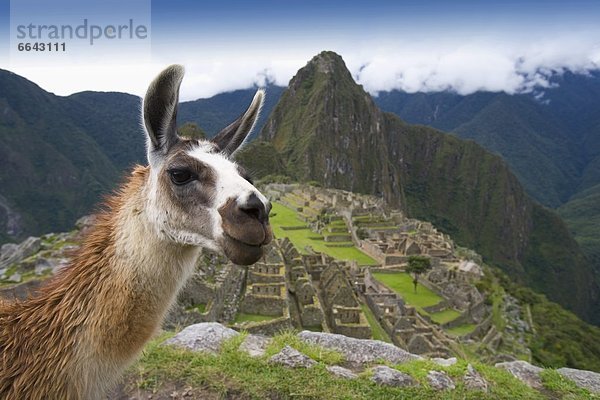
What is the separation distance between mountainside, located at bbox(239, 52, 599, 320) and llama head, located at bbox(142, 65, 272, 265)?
Answer: 96.5 meters

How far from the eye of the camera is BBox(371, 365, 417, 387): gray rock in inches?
152

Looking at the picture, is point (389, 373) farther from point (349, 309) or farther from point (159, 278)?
point (349, 309)

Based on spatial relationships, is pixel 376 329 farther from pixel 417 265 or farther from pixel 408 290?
pixel 417 265

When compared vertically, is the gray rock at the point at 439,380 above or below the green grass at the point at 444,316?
above

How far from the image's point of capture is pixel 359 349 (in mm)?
4738

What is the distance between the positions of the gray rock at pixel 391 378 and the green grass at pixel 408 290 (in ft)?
65.0

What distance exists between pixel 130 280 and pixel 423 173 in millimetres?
195811

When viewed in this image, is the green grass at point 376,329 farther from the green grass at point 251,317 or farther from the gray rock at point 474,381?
the gray rock at point 474,381

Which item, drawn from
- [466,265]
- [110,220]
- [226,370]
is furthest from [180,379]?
[466,265]

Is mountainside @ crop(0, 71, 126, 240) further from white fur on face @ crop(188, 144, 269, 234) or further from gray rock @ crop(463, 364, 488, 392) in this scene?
white fur on face @ crop(188, 144, 269, 234)

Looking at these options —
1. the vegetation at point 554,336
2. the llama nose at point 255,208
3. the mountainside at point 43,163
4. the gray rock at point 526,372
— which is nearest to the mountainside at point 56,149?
the mountainside at point 43,163

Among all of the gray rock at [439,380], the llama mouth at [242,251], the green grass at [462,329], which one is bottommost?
the green grass at [462,329]

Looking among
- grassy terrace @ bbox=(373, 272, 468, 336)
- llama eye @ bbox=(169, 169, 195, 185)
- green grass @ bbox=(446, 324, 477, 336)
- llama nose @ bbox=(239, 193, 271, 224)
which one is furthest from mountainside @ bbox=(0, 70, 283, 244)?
llama nose @ bbox=(239, 193, 271, 224)

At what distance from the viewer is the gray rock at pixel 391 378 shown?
3.87m
